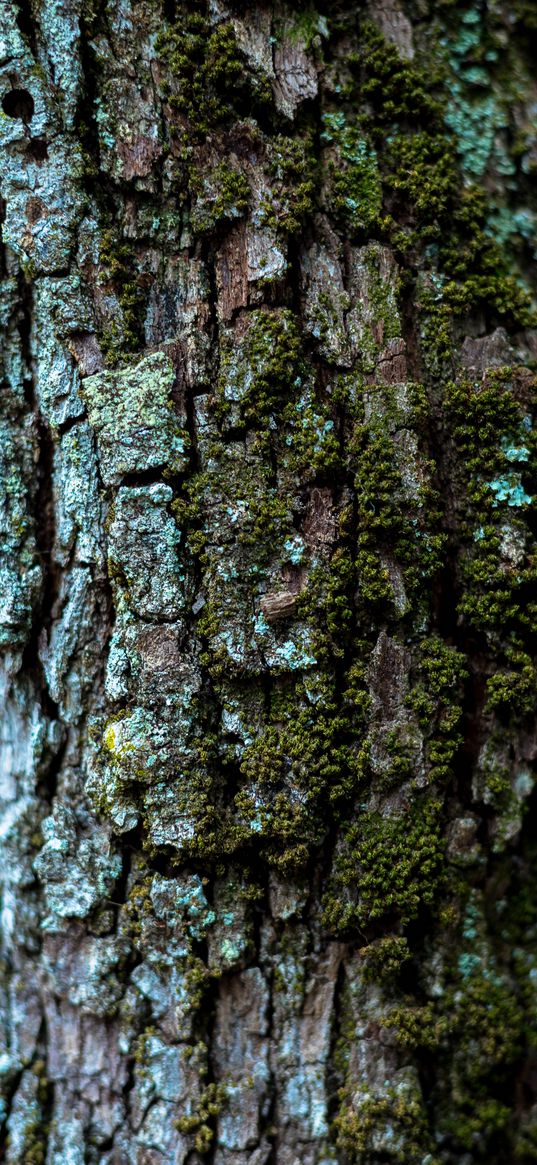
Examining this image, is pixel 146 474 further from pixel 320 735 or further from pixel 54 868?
pixel 54 868

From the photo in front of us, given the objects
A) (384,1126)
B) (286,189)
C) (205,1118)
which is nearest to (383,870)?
(384,1126)

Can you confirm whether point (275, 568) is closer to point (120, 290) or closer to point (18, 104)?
point (120, 290)

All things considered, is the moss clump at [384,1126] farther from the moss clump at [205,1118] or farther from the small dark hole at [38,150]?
the small dark hole at [38,150]

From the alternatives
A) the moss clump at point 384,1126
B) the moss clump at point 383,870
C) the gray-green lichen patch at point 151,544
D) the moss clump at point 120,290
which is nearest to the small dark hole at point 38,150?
the moss clump at point 120,290

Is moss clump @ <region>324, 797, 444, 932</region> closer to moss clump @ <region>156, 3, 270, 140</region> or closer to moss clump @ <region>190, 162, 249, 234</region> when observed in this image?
moss clump @ <region>190, 162, 249, 234</region>


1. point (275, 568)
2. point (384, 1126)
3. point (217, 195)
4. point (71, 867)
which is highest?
point (217, 195)

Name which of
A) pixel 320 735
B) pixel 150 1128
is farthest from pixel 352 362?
pixel 150 1128

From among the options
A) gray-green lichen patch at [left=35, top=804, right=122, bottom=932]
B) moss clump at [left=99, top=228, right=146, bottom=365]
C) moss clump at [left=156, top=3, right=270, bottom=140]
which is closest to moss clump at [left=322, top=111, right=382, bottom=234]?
moss clump at [left=156, top=3, right=270, bottom=140]
